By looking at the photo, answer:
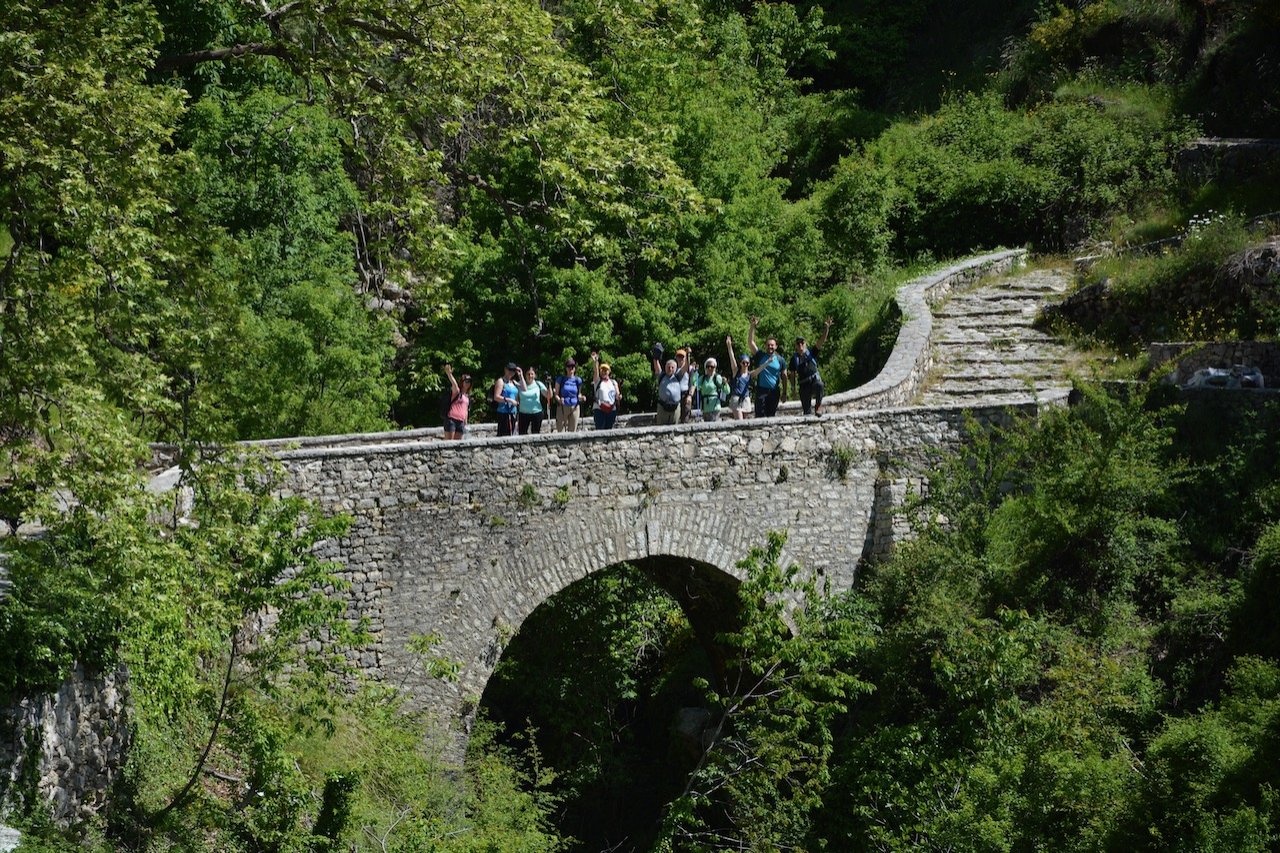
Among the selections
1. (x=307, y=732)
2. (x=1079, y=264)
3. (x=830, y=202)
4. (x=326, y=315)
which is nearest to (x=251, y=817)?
(x=307, y=732)

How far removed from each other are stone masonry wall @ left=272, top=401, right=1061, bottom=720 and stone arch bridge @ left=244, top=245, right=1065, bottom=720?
0.05 ft

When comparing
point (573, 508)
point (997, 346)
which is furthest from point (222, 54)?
point (997, 346)

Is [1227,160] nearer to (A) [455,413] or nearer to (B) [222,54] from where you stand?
(A) [455,413]

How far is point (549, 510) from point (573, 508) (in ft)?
0.88

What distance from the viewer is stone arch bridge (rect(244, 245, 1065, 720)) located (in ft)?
46.4

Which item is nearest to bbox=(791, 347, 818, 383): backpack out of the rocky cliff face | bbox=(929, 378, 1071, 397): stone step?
bbox=(929, 378, 1071, 397): stone step

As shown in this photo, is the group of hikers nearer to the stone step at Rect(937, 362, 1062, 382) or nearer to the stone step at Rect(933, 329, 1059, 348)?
the stone step at Rect(937, 362, 1062, 382)

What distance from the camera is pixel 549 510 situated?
48.5 ft

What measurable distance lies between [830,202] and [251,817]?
18373 millimetres

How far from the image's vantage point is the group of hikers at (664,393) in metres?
16.6

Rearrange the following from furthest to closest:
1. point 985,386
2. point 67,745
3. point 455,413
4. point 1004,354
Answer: point 1004,354
point 985,386
point 455,413
point 67,745

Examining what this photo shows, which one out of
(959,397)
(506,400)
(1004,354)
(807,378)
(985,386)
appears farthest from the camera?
(1004,354)

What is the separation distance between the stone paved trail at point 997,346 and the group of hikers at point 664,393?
2366 mm

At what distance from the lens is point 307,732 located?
37.3ft
